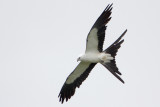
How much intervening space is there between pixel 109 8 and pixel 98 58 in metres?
1.64

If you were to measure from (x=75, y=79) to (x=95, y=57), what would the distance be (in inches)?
49.8

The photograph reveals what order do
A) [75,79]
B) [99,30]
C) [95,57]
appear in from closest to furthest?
[99,30]
[95,57]
[75,79]

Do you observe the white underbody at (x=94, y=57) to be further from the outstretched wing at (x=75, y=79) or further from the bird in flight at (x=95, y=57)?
the outstretched wing at (x=75, y=79)

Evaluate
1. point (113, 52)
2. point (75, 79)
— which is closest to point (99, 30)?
point (113, 52)

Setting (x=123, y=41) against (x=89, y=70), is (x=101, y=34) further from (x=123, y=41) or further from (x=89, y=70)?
(x=89, y=70)

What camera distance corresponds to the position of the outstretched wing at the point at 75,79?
13.3m

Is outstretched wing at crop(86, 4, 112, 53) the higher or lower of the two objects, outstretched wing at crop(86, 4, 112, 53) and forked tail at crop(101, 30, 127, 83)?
the higher

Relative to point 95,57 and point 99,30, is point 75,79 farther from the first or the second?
point 99,30

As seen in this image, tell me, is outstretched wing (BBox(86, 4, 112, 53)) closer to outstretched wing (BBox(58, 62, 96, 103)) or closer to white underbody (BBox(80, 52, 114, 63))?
white underbody (BBox(80, 52, 114, 63))

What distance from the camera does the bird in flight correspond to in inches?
476

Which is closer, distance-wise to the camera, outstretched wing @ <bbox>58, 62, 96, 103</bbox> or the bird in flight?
the bird in flight

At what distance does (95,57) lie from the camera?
12.6 metres

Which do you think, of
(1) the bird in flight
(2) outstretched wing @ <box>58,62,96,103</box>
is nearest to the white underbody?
(1) the bird in flight

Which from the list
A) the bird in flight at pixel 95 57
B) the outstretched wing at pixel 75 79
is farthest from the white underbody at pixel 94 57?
the outstretched wing at pixel 75 79
